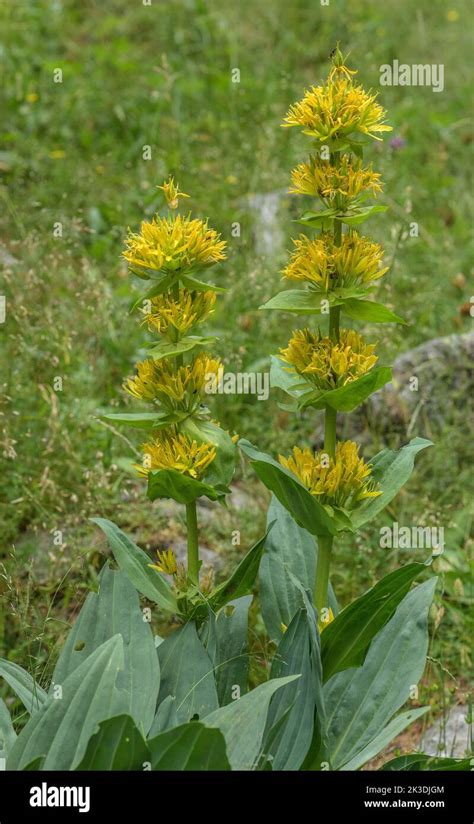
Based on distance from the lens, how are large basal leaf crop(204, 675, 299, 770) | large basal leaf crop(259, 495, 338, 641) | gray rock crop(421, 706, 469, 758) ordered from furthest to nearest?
gray rock crop(421, 706, 469, 758) → large basal leaf crop(259, 495, 338, 641) → large basal leaf crop(204, 675, 299, 770)

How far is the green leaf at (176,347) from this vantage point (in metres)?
2.75

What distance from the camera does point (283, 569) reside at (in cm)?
314

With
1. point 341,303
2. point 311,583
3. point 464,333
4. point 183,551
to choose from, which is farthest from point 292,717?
point 464,333

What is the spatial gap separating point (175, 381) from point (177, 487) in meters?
0.29

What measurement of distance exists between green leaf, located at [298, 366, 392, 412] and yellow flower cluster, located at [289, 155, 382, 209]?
0.46 m

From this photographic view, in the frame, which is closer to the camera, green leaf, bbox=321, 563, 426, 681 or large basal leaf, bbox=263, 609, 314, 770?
large basal leaf, bbox=263, 609, 314, 770

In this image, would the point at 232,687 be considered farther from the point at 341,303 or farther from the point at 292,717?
the point at 341,303

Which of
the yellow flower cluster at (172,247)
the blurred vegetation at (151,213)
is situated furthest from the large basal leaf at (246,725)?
the yellow flower cluster at (172,247)

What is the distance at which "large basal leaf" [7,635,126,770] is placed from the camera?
8.11 feet

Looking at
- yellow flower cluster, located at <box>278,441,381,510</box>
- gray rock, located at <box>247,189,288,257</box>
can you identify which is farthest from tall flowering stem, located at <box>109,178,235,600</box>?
gray rock, located at <box>247,189,288,257</box>

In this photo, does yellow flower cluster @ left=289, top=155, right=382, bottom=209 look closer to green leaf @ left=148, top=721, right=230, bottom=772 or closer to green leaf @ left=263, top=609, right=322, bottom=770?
green leaf @ left=263, top=609, right=322, bottom=770

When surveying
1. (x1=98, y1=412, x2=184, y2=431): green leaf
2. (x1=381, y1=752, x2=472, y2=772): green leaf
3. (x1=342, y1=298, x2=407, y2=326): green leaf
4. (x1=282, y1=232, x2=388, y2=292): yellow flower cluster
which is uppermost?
(x1=282, y1=232, x2=388, y2=292): yellow flower cluster
